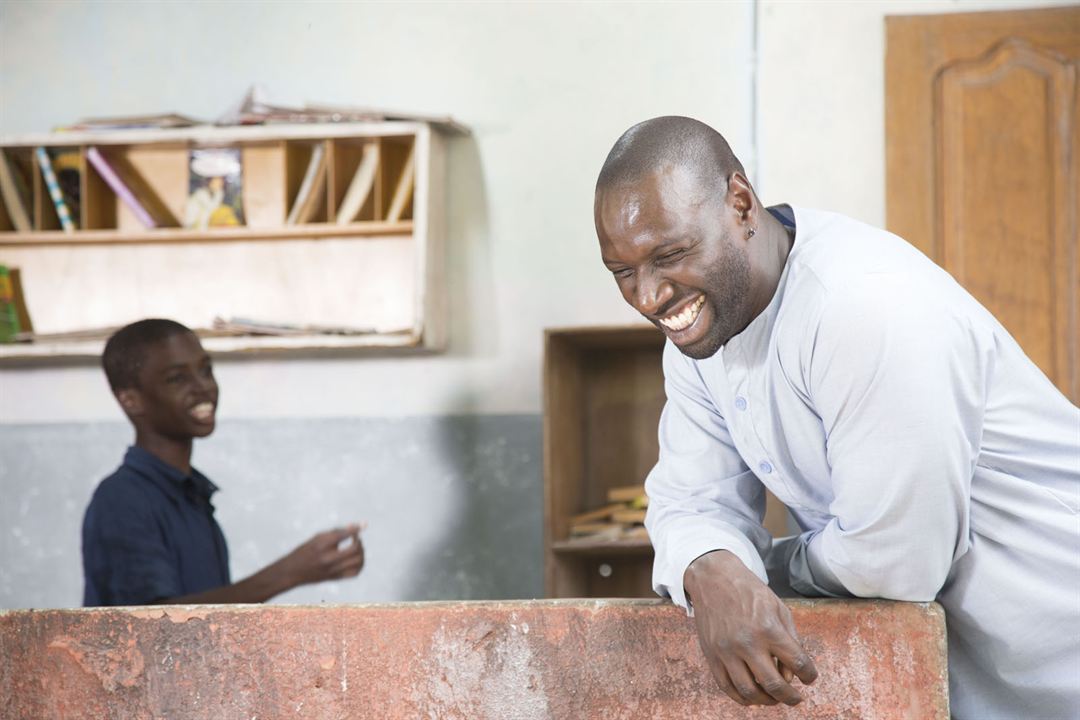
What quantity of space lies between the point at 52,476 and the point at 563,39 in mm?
2564

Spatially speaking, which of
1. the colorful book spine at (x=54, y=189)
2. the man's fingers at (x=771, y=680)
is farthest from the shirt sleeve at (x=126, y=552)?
the man's fingers at (x=771, y=680)

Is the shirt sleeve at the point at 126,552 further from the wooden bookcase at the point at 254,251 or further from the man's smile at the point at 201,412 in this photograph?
the wooden bookcase at the point at 254,251

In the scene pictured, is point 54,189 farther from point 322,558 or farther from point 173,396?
point 322,558

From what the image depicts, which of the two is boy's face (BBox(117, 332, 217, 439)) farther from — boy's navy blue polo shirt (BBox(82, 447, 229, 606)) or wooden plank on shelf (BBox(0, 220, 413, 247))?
wooden plank on shelf (BBox(0, 220, 413, 247))

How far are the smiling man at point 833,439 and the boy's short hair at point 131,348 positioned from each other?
2.19 meters

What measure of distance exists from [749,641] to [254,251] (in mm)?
3461

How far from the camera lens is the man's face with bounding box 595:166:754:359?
1.72 meters

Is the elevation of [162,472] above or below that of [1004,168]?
below

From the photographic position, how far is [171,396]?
143 inches

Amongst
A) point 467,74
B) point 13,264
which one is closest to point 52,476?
point 13,264

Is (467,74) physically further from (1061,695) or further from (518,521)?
(1061,695)

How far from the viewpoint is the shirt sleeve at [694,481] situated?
1.85m

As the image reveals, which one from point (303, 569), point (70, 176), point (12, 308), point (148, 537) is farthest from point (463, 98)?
point (148, 537)

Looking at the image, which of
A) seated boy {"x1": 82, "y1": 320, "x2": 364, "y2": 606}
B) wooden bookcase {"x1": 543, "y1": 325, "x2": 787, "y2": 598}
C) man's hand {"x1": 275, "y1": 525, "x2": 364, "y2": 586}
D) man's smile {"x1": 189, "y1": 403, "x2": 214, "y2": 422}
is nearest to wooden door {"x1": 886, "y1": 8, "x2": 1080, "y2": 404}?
wooden bookcase {"x1": 543, "y1": 325, "x2": 787, "y2": 598}
